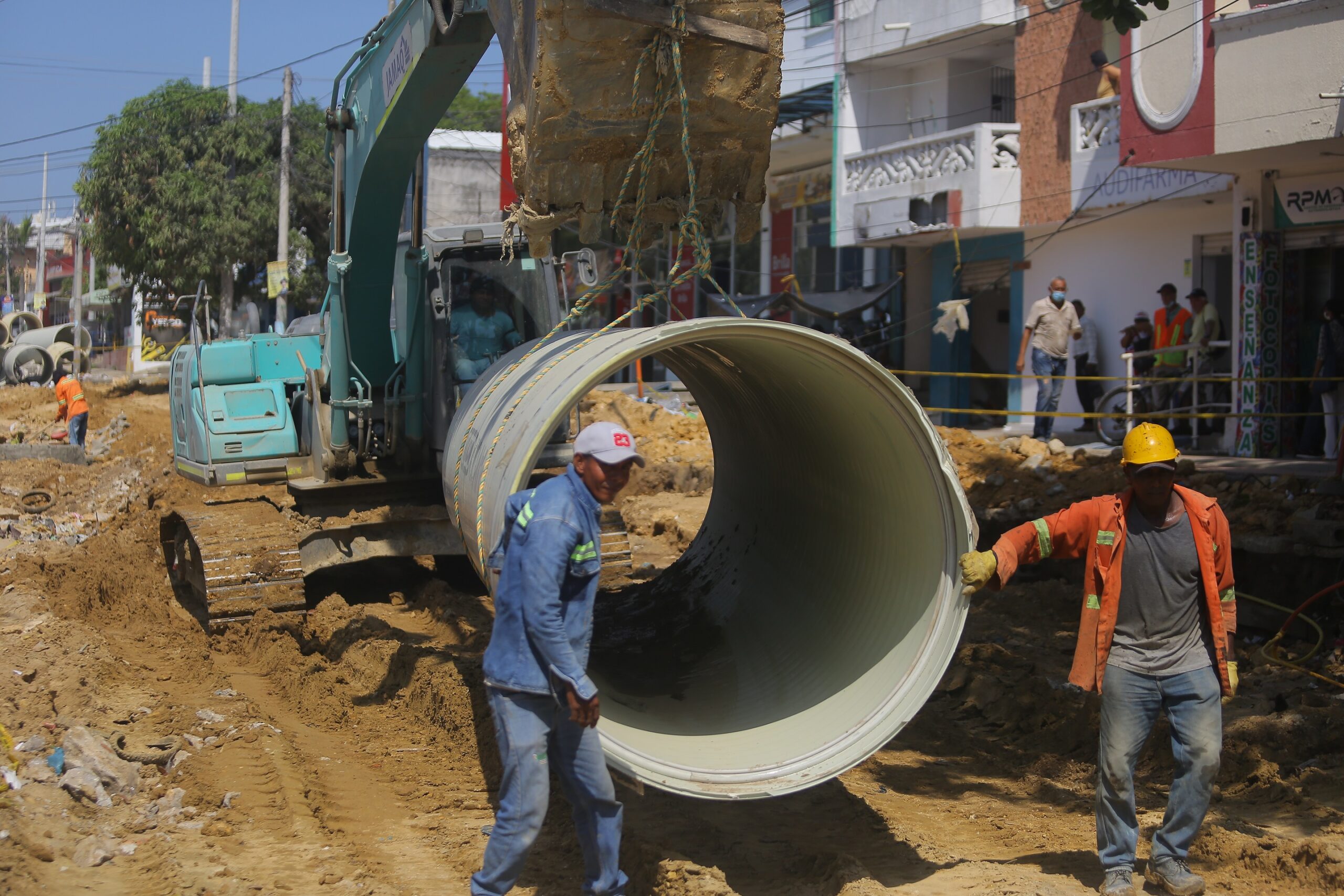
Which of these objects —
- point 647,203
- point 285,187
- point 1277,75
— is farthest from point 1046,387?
point 285,187

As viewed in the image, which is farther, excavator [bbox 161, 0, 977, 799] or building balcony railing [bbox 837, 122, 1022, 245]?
building balcony railing [bbox 837, 122, 1022, 245]

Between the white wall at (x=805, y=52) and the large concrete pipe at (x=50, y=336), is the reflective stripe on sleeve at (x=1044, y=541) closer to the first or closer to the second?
the white wall at (x=805, y=52)

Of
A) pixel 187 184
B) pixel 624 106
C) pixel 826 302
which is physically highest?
pixel 187 184

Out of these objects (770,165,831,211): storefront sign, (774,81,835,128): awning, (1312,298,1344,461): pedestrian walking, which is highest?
(774,81,835,128): awning

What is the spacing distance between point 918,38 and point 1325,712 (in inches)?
601

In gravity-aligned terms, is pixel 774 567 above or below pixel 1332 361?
below

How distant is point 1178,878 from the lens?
466 cm

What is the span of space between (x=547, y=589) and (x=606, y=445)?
0.55 m

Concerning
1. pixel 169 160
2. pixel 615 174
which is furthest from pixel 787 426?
pixel 169 160

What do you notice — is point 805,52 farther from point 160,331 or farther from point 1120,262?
point 160,331

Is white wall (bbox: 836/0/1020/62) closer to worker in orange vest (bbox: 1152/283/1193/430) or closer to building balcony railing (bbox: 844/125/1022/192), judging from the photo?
building balcony railing (bbox: 844/125/1022/192)

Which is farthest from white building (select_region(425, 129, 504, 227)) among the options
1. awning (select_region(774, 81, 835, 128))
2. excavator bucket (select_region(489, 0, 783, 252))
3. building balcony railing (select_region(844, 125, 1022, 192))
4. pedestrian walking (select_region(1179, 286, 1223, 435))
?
excavator bucket (select_region(489, 0, 783, 252))

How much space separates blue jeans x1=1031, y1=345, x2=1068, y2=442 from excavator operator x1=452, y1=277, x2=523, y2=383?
7570 millimetres

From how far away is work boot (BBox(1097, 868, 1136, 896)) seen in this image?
460 cm
